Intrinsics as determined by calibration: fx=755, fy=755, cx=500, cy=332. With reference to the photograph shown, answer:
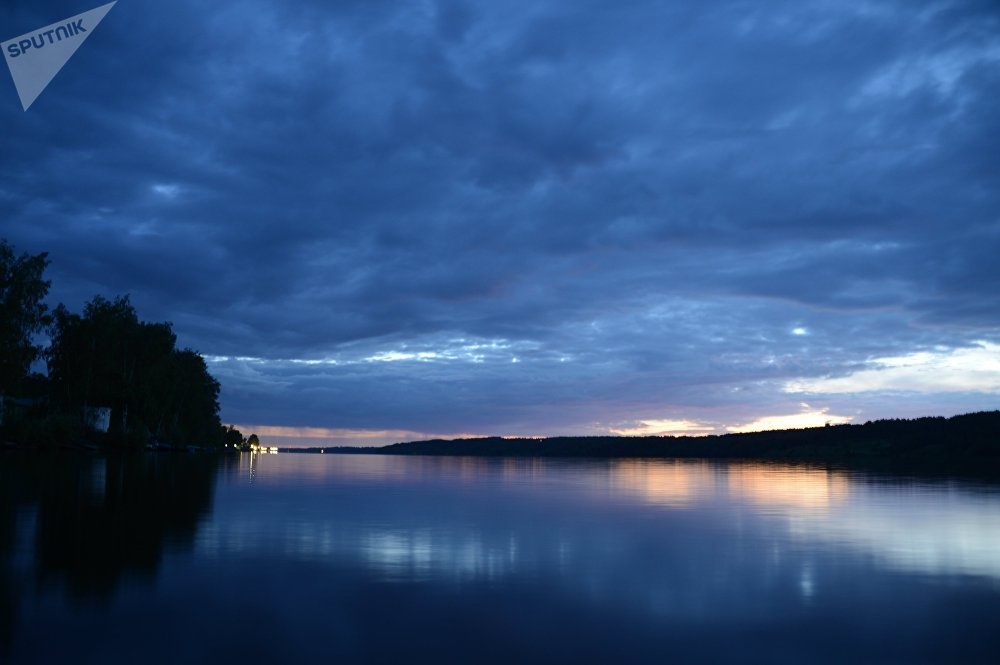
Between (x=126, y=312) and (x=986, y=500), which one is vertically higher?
(x=126, y=312)

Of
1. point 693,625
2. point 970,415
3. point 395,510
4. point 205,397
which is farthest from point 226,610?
point 970,415

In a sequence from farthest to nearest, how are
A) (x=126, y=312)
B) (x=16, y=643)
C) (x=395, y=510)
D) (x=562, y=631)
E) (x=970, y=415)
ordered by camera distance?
1. (x=970, y=415)
2. (x=126, y=312)
3. (x=395, y=510)
4. (x=562, y=631)
5. (x=16, y=643)

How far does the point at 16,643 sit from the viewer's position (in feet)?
27.6

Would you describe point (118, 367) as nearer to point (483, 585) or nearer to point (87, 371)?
point (87, 371)

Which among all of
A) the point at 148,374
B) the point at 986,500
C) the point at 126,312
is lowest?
the point at 986,500

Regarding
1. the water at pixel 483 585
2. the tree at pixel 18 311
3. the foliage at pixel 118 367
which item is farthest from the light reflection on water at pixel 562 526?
the foliage at pixel 118 367

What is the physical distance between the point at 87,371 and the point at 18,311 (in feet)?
82.3

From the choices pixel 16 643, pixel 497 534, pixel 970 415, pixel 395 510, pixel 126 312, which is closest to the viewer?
pixel 16 643

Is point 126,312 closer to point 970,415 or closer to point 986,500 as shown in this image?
point 986,500

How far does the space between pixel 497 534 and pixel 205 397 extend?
4478 inches

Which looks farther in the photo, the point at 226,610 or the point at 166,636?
the point at 226,610

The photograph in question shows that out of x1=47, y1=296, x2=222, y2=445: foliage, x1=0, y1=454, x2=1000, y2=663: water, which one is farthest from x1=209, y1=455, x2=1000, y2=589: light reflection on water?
x1=47, y1=296, x2=222, y2=445: foliage

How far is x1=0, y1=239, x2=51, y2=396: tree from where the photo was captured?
60656 mm

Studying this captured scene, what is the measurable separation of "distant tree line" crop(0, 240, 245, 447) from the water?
4587 cm
